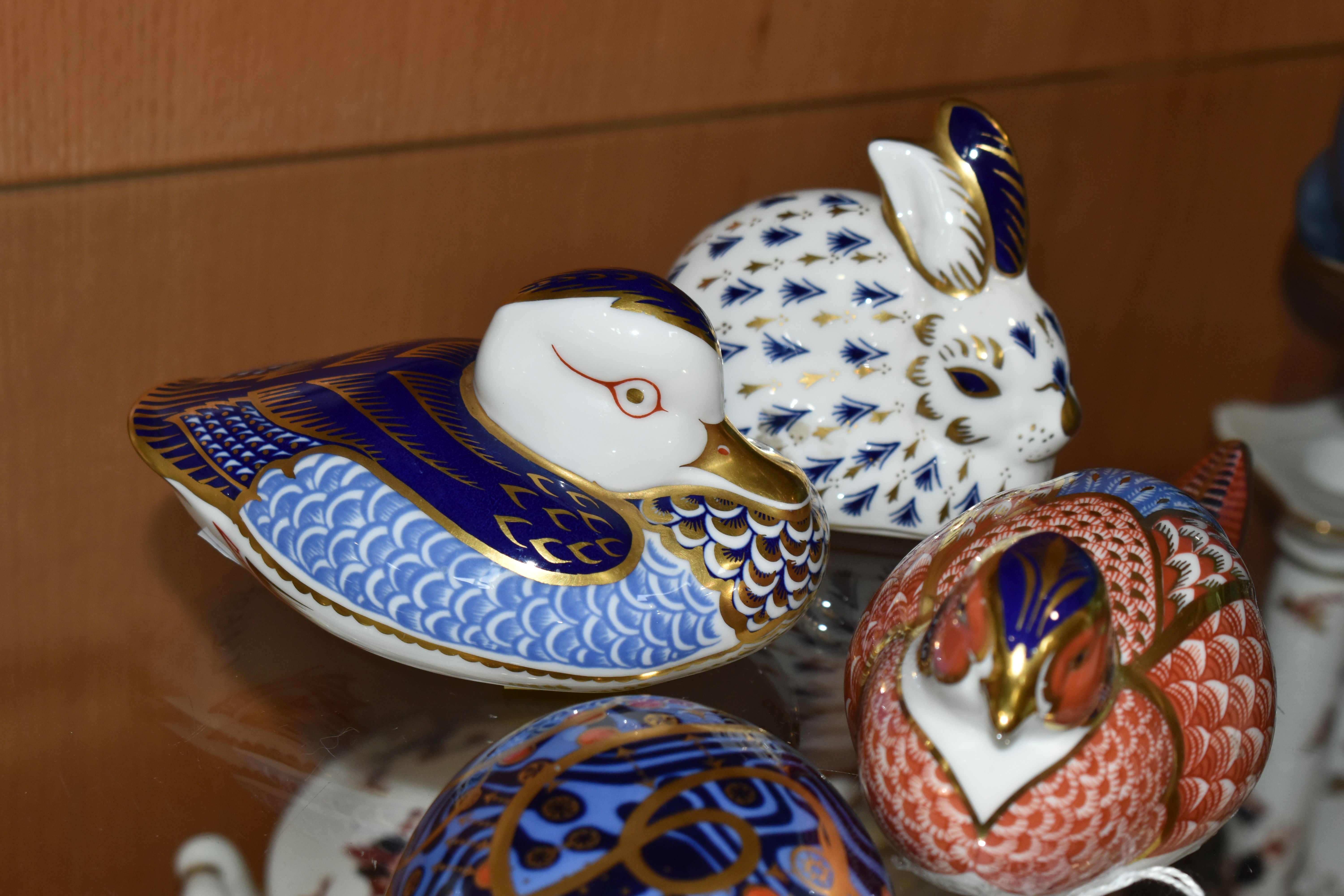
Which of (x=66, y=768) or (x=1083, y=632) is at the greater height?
(x=1083, y=632)

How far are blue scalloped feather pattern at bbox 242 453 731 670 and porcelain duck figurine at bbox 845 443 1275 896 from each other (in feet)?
0.42

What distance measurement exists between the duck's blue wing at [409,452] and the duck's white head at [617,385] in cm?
2

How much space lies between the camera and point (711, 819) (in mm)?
669

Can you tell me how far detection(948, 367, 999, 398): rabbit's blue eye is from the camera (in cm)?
105

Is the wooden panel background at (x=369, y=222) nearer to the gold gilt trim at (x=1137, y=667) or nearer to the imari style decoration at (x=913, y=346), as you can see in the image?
the imari style decoration at (x=913, y=346)

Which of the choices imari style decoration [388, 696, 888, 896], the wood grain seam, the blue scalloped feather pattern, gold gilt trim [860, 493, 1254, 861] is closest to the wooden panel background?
the wood grain seam

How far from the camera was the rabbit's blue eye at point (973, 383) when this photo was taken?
105 centimetres

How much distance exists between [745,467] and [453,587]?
0.70ft

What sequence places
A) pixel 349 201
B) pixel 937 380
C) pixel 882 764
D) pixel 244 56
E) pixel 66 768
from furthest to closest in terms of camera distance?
1. pixel 349 201
2. pixel 244 56
3. pixel 937 380
4. pixel 66 768
5. pixel 882 764

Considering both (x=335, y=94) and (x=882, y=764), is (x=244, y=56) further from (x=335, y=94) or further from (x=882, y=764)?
(x=882, y=764)

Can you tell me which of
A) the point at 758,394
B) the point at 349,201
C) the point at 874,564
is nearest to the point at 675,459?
the point at 758,394

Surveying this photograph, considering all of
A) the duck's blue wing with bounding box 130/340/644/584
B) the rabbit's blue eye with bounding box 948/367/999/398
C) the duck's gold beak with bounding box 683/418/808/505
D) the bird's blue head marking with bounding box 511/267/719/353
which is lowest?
the duck's blue wing with bounding box 130/340/644/584

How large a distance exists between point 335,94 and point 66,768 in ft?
2.69

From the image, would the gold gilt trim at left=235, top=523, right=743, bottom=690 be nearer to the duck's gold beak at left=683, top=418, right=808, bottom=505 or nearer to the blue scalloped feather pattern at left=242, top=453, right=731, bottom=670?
the blue scalloped feather pattern at left=242, top=453, right=731, bottom=670
